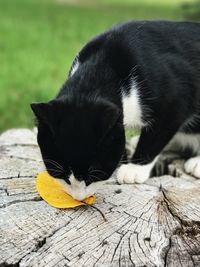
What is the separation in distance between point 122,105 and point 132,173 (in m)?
0.45

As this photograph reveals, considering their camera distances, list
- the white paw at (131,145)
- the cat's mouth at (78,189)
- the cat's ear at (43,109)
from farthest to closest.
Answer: the white paw at (131,145) → the cat's mouth at (78,189) → the cat's ear at (43,109)

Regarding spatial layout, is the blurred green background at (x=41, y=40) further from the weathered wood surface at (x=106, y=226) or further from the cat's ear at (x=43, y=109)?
the cat's ear at (x=43, y=109)

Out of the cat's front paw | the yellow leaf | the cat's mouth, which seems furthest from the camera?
the cat's front paw

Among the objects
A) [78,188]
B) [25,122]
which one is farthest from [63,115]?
[25,122]

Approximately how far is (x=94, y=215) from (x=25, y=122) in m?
2.79

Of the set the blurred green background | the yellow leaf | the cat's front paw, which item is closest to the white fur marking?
the cat's front paw

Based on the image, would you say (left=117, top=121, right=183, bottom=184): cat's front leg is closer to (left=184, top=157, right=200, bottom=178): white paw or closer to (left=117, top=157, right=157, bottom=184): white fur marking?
(left=117, top=157, right=157, bottom=184): white fur marking

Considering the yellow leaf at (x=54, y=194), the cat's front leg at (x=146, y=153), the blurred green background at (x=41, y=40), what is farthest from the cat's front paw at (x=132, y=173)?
the blurred green background at (x=41, y=40)

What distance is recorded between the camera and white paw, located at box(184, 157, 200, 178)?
276cm

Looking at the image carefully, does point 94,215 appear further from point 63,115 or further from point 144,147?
point 144,147

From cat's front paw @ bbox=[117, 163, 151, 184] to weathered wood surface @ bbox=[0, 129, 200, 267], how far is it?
62 mm

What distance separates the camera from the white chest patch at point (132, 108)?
8.16 feet

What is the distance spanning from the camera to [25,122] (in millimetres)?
4836

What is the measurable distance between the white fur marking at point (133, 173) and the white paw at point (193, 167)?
203 mm
